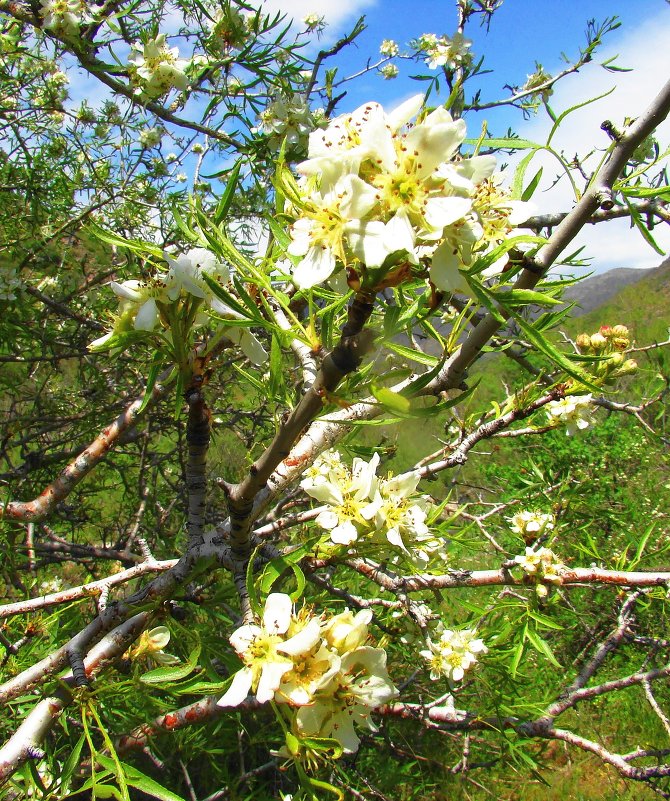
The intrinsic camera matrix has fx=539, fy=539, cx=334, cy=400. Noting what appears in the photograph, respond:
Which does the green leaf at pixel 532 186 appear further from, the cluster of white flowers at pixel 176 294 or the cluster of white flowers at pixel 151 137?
the cluster of white flowers at pixel 151 137

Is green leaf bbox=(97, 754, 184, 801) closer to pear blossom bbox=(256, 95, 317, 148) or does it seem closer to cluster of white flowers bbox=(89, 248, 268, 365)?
cluster of white flowers bbox=(89, 248, 268, 365)

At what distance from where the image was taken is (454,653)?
5.52ft

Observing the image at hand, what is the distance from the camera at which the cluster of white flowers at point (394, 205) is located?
0.62 meters

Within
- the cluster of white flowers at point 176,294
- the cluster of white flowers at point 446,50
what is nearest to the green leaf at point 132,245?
the cluster of white flowers at point 176,294

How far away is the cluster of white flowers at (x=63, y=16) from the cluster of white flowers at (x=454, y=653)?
256 cm

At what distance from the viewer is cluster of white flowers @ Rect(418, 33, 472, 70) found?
3379 mm

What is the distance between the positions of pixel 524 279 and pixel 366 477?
61cm

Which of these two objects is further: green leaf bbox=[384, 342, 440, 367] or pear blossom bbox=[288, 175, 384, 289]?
green leaf bbox=[384, 342, 440, 367]

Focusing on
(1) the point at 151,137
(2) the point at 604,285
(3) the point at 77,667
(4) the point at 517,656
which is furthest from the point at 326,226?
(2) the point at 604,285

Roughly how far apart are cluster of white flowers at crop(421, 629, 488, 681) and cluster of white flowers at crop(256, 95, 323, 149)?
1883mm

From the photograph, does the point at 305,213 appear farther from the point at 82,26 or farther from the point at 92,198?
the point at 92,198

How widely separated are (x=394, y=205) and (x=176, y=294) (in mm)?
390

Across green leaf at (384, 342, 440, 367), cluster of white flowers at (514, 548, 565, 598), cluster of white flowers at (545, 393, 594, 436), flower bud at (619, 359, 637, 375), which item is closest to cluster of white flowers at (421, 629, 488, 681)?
cluster of white flowers at (514, 548, 565, 598)

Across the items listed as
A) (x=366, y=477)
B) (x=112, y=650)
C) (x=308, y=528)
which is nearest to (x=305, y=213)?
(x=366, y=477)
